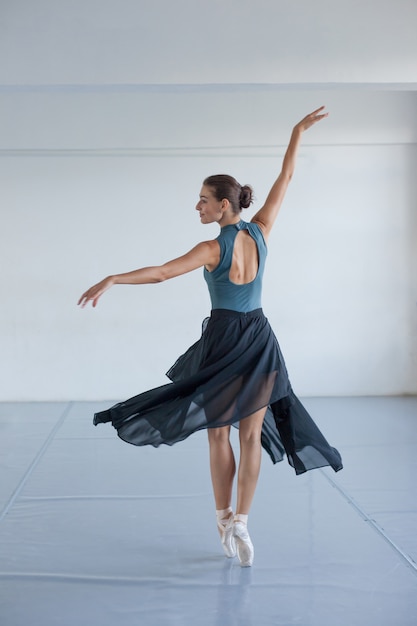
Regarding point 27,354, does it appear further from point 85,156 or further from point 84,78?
point 84,78

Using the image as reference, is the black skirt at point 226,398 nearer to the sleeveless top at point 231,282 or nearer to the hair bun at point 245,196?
the sleeveless top at point 231,282

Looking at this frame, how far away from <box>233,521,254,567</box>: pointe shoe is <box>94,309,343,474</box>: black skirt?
0.37 meters

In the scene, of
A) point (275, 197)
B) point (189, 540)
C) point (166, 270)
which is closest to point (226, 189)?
point (275, 197)

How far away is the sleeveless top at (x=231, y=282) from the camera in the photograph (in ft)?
11.6

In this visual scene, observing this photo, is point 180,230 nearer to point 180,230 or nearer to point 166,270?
point 180,230

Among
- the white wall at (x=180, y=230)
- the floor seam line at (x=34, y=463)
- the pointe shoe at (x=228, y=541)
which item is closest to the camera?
the pointe shoe at (x=228, y=541)

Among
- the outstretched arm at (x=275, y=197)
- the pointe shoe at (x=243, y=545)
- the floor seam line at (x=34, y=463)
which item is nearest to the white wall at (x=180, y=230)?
the floor seam line at (x=34, y=463)

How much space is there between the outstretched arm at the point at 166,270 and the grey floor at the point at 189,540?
3.57ft

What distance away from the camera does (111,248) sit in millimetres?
8031

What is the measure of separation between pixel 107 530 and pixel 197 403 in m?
0.95

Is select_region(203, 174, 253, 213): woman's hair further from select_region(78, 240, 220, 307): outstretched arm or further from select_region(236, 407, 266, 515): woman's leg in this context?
select_region(236, 407, 266, 515): woman's leg

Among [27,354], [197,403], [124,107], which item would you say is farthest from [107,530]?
[124,107]

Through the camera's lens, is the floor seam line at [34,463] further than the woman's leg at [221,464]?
Yes

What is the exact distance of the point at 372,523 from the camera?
4055mm
